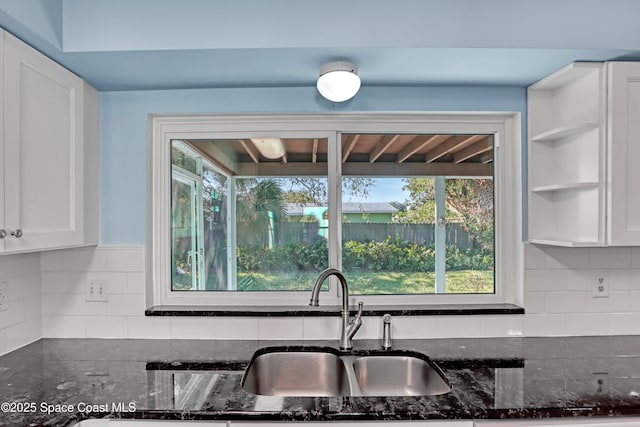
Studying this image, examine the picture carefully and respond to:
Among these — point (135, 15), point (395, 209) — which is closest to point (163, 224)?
A: point (135, 15)

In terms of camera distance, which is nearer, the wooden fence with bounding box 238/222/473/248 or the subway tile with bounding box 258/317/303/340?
the subway tile with bounding box 258/317/303/340

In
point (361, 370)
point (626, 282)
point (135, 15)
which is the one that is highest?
point (135, 15)

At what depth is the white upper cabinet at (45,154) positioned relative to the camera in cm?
136

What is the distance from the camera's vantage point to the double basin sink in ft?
5.58

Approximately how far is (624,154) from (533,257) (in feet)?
1.83

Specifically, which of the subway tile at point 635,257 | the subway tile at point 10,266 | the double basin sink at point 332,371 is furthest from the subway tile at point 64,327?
the subway tile at point 635,257

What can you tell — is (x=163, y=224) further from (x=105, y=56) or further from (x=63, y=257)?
(x=105, y=56)

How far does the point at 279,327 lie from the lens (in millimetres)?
1896

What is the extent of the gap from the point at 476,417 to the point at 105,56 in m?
1.69

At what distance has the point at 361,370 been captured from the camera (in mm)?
1740

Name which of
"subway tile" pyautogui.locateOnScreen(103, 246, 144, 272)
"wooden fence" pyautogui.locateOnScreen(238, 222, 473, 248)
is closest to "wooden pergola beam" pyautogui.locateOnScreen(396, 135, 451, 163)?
"wooden fence" pyautogui.locateOnScreen(238, 222, 473, 248)

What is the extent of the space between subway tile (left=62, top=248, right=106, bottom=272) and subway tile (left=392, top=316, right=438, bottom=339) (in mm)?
1313

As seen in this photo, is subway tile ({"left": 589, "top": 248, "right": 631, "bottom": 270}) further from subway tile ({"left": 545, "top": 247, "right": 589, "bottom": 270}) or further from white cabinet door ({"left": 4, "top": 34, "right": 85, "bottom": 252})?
white cabinet door ({"left": 4, "top": 34, "right": 85, "bottom": 252})

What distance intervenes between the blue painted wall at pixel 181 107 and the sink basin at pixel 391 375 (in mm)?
1063
